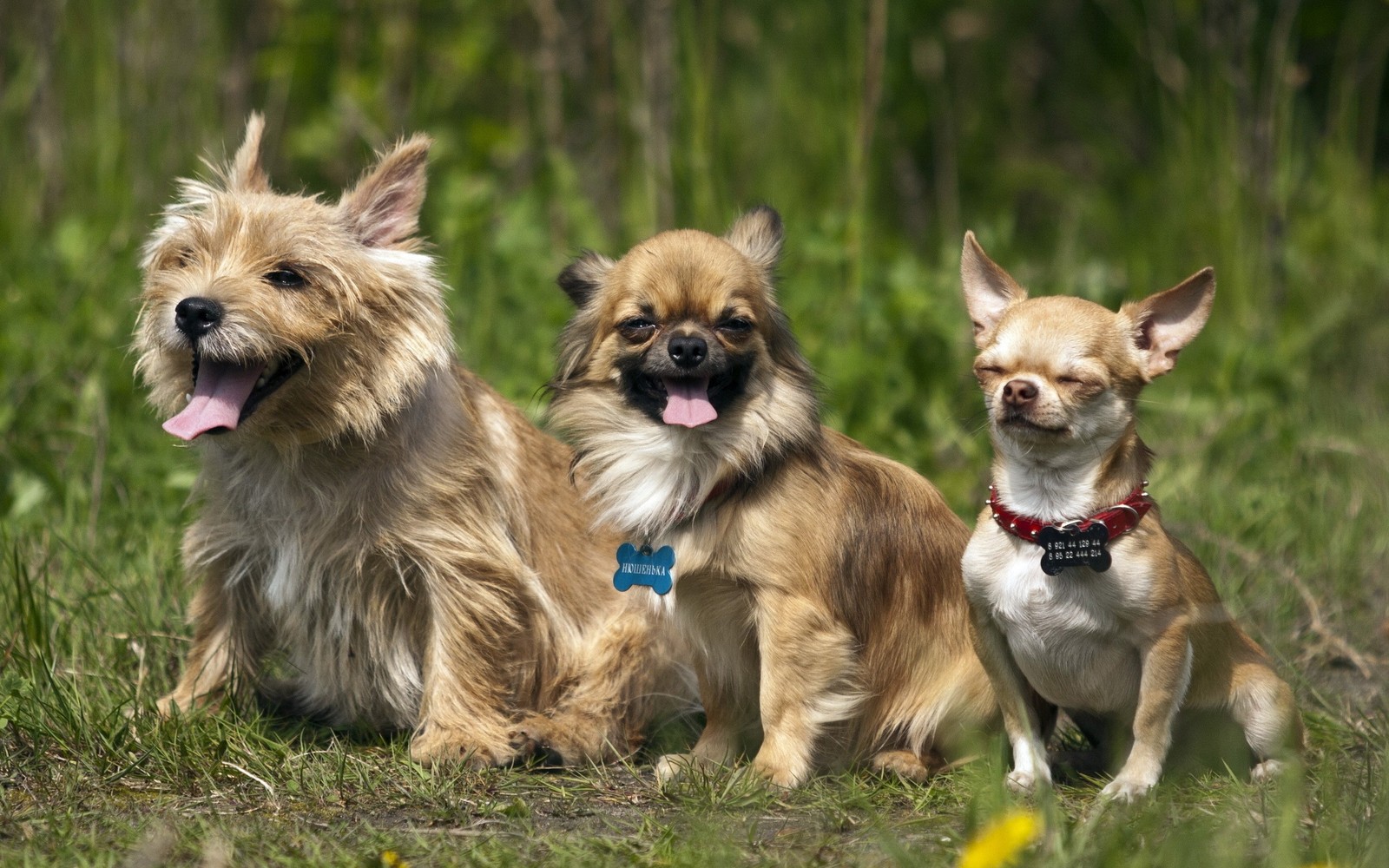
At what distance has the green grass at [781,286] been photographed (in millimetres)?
3066

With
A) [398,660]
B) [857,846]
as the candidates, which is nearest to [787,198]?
[398,660]

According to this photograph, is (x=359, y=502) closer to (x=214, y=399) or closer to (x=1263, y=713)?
(x=214, y=399)

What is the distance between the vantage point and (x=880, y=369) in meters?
5.87

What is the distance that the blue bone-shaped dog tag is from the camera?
3445 mm

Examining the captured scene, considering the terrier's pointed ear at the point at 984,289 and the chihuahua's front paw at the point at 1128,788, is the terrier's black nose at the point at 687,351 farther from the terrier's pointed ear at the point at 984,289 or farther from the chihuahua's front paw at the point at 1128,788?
the chihuahua's front paw at the point at 1128,788

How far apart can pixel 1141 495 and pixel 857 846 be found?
102cm

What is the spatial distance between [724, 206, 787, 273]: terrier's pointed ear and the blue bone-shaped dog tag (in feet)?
2.68

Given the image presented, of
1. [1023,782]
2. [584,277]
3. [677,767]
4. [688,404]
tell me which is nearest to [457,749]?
[677,767]

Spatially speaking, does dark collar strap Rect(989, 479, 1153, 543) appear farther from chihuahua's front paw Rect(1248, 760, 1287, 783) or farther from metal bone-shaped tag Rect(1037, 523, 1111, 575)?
chihuahua's front paw Rect(1248, 760, 1287, 783)

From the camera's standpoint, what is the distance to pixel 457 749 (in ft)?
11.5

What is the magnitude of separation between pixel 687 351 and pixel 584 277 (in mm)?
539

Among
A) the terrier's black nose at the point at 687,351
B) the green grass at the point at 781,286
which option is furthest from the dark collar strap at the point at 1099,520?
the terrier's black nose at the point at 687,351

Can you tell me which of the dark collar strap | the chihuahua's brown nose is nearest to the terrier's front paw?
the dark collar strap

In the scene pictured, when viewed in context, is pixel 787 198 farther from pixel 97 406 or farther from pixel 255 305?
pixel 255 305
